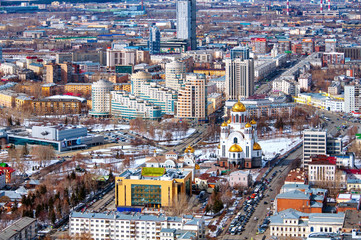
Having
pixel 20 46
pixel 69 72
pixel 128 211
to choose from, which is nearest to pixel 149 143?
pixel 128 211

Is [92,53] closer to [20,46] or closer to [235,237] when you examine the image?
[20,46]

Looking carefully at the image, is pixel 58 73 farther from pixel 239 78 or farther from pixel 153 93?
pixel 239 78

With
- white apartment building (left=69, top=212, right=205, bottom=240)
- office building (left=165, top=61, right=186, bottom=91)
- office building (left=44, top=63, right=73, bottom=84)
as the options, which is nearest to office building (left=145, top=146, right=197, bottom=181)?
white apartment building (left=69, top=212, right=205, bottom=240)

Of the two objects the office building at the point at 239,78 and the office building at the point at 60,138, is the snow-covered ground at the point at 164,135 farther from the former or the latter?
the office building at the point at 239,78

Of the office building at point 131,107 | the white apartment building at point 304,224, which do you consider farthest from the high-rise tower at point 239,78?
the white apartment building at point 304,224

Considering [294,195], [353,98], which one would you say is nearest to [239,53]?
[353,98]

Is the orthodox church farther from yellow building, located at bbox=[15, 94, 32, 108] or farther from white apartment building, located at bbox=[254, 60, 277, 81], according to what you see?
white apartment building, located at bbox=[254, 60, 277, 81]

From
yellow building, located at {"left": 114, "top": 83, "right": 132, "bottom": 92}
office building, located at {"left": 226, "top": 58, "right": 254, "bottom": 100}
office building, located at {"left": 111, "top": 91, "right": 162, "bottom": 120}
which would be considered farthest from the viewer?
yellow building, located at {"left": 114, "top": 83, "right": 132, "bottom": 92}
